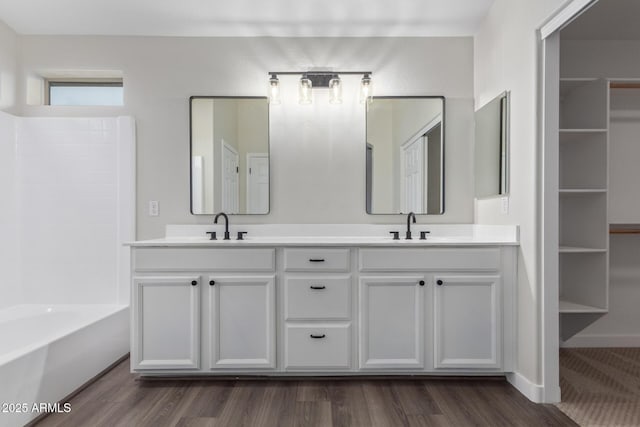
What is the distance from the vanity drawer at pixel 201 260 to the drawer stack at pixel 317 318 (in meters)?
0.18

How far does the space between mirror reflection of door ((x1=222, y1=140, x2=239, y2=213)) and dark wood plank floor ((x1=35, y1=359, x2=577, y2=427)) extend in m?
1.18

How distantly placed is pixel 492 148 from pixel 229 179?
181 cm

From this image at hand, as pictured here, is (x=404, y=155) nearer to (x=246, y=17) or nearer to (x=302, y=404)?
(x=246, y=17)

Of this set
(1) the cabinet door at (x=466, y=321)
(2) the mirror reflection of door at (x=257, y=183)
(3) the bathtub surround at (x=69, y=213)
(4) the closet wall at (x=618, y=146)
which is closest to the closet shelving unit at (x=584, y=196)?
(4) the closet wall at (x=618, y=146)

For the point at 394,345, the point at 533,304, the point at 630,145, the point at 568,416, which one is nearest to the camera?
the point at 568,416

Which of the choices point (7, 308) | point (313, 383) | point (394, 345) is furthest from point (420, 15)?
point (7, 308)

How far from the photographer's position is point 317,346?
2.23 meters

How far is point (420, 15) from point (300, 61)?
34.7 inches

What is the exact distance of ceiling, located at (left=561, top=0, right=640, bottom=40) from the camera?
7.77ft

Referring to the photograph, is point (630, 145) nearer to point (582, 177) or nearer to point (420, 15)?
point (582, 177)

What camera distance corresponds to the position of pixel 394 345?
2221 mm

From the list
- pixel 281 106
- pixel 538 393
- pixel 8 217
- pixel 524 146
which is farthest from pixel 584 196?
pixel 8 217

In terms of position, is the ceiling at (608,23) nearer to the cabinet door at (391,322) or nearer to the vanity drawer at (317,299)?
the cabinet door at (391,322)

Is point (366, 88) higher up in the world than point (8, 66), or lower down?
lower down
